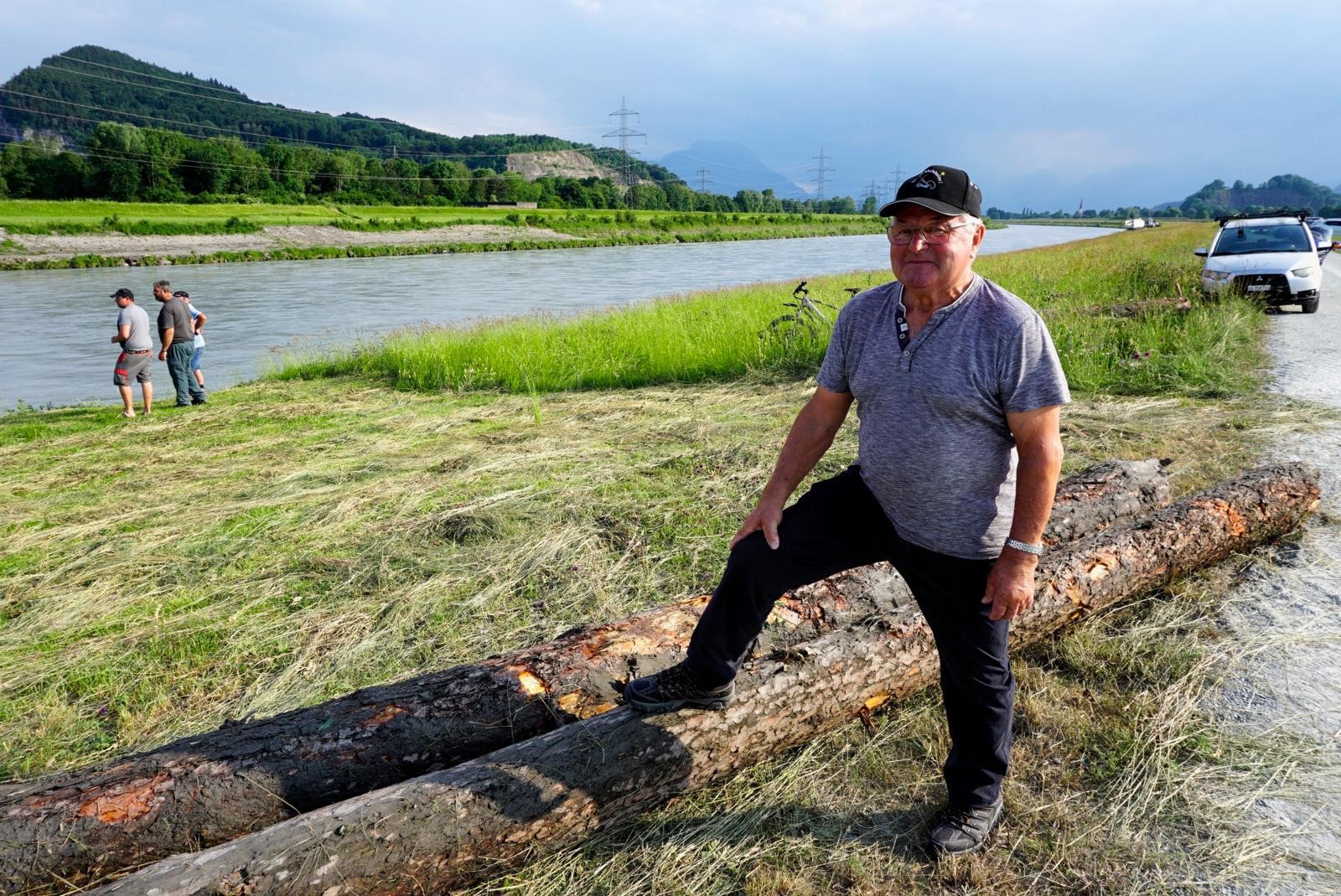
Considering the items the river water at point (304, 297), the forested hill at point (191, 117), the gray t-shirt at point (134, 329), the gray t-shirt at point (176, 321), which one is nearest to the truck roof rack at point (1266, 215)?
the river water at point (304, 297)

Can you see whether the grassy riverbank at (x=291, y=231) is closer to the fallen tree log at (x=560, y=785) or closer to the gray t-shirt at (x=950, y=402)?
the fallen tree log at (x=560, y=785)

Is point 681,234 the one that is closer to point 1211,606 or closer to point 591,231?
point 591,231

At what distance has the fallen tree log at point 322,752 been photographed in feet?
7.72

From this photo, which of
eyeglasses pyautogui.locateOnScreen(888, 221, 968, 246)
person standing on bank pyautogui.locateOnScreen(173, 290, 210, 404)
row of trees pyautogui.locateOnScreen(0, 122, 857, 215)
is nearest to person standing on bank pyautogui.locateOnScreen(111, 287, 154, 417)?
person standing on bank pyautogui.locateOnScreen(173, 290, 210, 404)

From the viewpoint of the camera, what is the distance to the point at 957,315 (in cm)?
217

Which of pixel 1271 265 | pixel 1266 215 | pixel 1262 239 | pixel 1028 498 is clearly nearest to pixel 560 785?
pixel 1028 498

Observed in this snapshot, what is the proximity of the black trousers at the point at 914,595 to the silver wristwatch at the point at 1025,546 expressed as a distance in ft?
0.43

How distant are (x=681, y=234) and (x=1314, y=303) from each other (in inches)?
2747

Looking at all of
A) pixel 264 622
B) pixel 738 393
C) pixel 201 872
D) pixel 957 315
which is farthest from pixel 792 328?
pixel 201 872

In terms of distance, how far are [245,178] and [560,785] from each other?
298 ft

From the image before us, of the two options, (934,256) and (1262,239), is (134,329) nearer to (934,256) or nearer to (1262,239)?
(934,256)

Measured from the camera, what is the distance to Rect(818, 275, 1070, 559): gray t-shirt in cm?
205

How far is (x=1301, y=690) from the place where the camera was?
3365 millimetres

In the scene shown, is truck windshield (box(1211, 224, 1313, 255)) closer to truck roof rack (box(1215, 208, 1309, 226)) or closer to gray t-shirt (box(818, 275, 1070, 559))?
truck roof rack (box(1215, 208, 1309, 226))
